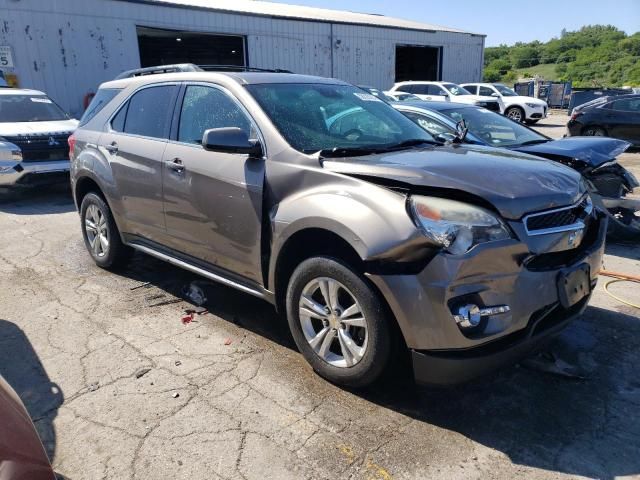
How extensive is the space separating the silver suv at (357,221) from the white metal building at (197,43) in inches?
478

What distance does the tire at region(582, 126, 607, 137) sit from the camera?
1423cm

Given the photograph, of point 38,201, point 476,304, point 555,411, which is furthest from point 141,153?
point 38,201

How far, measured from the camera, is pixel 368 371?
9.47 ft

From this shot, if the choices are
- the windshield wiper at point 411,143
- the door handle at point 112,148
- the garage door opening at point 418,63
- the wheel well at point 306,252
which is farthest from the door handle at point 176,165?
the garage door opening at point 418,63

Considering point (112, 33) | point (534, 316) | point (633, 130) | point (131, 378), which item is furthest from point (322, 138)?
point (112, 33)

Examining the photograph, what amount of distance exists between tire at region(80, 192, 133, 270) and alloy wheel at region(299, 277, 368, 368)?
2.58 metres

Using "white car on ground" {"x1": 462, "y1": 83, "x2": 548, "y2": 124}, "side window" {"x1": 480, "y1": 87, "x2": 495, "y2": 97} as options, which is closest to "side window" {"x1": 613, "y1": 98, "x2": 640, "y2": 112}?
"white car on ground" {"x1": 462, "y1": 83, "x2": 548, "y2": 124}

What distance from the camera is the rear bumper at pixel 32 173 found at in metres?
8.46

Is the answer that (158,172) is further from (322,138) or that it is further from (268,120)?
(322,138)

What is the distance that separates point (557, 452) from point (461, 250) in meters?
1.10

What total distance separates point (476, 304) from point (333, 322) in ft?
2.82

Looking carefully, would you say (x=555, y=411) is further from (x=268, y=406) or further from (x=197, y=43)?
(x=197, y=43)

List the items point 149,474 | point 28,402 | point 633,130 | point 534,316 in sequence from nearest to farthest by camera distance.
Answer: point 149,474, point 534,316, point 28,402, point 633,130

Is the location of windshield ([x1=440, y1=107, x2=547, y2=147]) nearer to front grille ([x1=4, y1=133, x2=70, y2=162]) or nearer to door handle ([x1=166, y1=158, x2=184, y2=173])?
door handle ([x1=166, y1=158, x2=184, y2=173])
